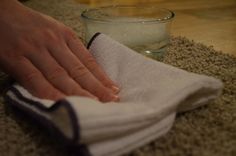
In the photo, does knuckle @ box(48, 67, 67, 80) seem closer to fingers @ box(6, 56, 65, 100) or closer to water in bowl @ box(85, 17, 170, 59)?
fingers @ box(6, 56, 65, 100)

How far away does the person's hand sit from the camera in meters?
0.49

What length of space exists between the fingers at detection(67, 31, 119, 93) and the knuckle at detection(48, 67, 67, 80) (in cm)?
4

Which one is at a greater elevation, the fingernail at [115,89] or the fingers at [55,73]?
the fingers at [55,73]

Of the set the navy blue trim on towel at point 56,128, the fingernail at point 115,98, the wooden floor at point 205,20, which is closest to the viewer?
the navy blue trim on towel at point 56,128

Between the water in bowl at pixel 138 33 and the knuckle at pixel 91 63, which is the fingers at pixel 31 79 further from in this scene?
the water in bowl at pixel 138 33

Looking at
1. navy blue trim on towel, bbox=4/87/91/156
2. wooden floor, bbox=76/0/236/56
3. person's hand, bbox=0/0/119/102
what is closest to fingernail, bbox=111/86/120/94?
person's hand, bbox=0/0/119/102

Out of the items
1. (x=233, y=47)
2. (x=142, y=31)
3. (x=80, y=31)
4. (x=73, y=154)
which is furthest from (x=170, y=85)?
(x=80, y=31)

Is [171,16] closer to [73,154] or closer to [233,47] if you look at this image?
[233,47]

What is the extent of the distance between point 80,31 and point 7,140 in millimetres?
557

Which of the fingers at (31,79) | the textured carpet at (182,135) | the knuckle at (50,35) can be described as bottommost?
the textured carpet at (182,135)

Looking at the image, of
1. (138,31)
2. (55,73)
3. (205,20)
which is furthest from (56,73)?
(205,20)

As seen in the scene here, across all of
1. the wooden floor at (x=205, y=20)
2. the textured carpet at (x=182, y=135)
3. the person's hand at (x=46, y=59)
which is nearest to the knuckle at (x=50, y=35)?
the person's hand at (x=46, y=59)

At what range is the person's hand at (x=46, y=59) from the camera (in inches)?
19.3

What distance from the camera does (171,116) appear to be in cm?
45
